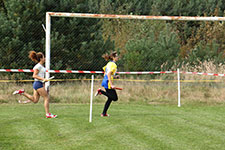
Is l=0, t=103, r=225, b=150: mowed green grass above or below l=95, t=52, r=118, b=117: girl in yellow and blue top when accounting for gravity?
below

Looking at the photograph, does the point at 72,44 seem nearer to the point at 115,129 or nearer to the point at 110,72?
the point at 110,72

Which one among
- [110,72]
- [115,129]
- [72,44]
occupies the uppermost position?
[72,44]

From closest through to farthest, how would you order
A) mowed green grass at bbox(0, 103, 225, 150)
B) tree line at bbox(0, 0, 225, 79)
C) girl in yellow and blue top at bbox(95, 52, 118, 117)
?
mowed green grass at bbox(0, 103, 225, 150)
girl in yellow and blue top at bbox(95, 52, 118, 117)
tree line at bbox(0, 0, 225, 79)

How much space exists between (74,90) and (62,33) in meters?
2.84

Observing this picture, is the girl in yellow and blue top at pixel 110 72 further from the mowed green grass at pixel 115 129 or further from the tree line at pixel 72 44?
the tree line at pixel 72 44

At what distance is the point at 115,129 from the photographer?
992cm

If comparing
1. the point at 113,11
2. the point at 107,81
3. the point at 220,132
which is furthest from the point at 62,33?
the point at 113,11

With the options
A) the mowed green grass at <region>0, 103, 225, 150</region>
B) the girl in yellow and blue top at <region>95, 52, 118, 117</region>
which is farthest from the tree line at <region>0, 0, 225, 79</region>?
the girl in yellow and blue top at <region>95, 52, 118, 117</region>

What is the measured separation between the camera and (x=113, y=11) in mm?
33031

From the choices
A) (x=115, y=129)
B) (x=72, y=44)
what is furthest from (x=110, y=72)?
(x=72, y=44)

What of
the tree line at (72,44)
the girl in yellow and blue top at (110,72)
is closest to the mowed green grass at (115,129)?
the girl in yellow and blue top at (110,72)

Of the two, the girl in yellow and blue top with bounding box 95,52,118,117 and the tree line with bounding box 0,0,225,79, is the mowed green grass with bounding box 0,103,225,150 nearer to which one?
the girl in yellow and blue top with bounding box 95,52,118,117

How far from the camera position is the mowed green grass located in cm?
830

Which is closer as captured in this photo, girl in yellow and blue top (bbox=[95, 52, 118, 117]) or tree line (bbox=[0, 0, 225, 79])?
girl in yellow and blue top (bbox=[95, 52, 118, 117])
